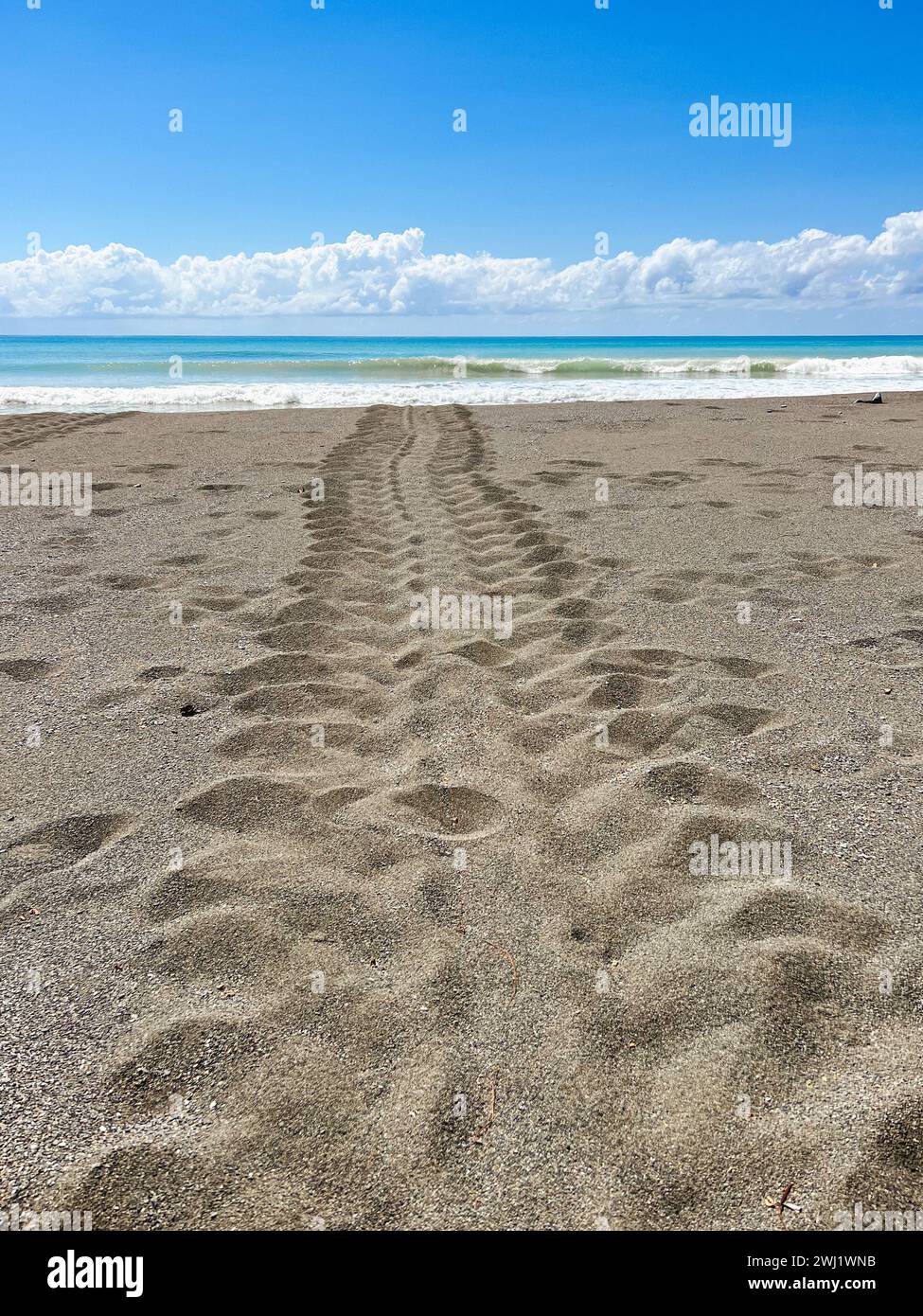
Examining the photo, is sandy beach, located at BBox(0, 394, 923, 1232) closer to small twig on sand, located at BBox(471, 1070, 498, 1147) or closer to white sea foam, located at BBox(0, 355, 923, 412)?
small twig on sand, located at BBox(471, 1070, 498, 1147)

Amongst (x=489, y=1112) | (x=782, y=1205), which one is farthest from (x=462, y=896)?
(x=782, y=1205)

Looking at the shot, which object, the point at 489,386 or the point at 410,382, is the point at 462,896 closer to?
the point at 489,386

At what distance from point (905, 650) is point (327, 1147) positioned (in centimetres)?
305

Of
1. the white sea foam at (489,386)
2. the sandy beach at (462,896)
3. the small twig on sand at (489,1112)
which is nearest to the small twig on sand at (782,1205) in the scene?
the sandy beach at (462,896)

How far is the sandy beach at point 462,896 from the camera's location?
149 centimetres

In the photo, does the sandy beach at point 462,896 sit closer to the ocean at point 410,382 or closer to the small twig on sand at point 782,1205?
the small twig on sand at point 782,1205

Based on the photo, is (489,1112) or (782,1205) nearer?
(782,1205)

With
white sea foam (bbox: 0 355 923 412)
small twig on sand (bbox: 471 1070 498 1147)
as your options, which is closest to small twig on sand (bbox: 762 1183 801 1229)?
small twig on sand (bbox: 471 1070 498 1147)

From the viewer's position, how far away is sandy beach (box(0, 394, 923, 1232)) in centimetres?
149

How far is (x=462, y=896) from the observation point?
2.16m

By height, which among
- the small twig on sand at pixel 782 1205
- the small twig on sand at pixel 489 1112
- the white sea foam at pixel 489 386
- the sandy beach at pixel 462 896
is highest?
the white sea foam at pixel 489 386

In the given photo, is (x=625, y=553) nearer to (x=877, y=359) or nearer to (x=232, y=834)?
(x=232, y=834)

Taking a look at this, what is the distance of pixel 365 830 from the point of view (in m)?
2.41
